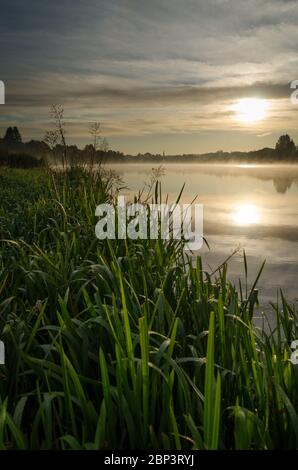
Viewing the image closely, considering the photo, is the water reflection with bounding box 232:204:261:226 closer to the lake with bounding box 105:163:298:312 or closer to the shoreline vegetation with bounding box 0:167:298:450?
the lake with bounding box 105:163:298:312

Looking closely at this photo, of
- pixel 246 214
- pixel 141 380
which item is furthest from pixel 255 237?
pixel 141 380

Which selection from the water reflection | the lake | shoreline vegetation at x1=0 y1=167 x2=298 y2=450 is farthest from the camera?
the water reflection

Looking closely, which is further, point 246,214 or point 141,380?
point 246,214

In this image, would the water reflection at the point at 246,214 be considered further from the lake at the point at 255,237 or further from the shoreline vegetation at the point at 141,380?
the shoreline vegetation at the point at 141,380

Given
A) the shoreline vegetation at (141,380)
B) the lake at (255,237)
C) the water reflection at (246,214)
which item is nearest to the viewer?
the shoreline vegetation at (141,380)

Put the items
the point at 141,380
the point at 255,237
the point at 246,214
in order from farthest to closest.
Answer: the point at 246,214 < the point at 255,237 < the point at 141,380

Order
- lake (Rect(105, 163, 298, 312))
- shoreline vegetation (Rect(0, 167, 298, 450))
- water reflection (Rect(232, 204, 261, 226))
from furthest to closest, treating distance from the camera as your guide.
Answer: water reflection (Rect(232, 204, 261, 226)) → lake (Rect(105, 163, 298, 312)) → shoreline vegetation (Rect(0, 167, 298, 450))

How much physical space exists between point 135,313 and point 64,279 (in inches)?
29.6

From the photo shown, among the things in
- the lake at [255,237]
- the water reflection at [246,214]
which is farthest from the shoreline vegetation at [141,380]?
the water reflection at [246,214]

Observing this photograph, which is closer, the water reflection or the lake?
the lake

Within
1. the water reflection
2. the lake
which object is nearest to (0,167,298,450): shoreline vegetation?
the lake

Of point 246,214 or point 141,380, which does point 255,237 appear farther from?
point 141,380

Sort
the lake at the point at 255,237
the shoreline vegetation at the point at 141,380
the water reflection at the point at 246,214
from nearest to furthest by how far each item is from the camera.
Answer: the shoreline vegetation at the point at 141,380 < the lake at the point at 255,237 < the water reflection at the point at 246,214
